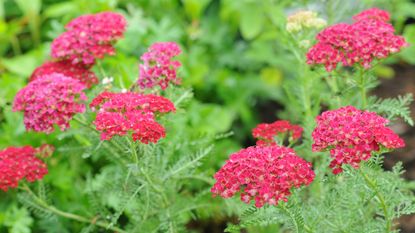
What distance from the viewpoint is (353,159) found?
1.90 m

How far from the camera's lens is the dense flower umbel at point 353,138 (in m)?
1.90

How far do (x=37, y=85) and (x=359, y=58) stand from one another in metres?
1.13

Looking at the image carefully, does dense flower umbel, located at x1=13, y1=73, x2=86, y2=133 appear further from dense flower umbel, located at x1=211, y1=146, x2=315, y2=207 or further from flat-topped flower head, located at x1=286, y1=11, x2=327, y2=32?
flat-topped flower head, located at x1=286, y1=11, x2=327, y2=32

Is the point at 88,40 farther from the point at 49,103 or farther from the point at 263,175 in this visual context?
the point at 263,175

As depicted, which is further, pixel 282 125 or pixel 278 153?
pixel 282 125

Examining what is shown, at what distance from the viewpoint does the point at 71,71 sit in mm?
2766

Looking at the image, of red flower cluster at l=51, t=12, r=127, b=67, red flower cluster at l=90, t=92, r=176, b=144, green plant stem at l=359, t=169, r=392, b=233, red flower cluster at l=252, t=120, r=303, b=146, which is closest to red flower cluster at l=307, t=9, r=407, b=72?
red flower cluster at l=252, t=120, r=303, b=146

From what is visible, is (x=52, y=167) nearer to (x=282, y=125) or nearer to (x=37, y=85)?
(x=37, y=85)

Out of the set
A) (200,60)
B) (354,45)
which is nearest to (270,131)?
(354,45)

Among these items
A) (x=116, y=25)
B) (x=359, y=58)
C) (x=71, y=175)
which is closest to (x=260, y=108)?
(x=71, y=175)

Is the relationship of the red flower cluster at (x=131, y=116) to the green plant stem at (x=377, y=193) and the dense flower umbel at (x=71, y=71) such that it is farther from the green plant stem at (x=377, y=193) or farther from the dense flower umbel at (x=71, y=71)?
the green plant stem at (x=377, y=193)

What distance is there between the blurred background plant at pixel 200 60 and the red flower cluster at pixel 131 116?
90 cm

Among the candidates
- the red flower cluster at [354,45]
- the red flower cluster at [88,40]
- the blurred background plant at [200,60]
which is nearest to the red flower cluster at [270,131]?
the red flower cluster at [354,45]

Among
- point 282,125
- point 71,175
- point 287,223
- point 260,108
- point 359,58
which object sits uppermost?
point 359,58
